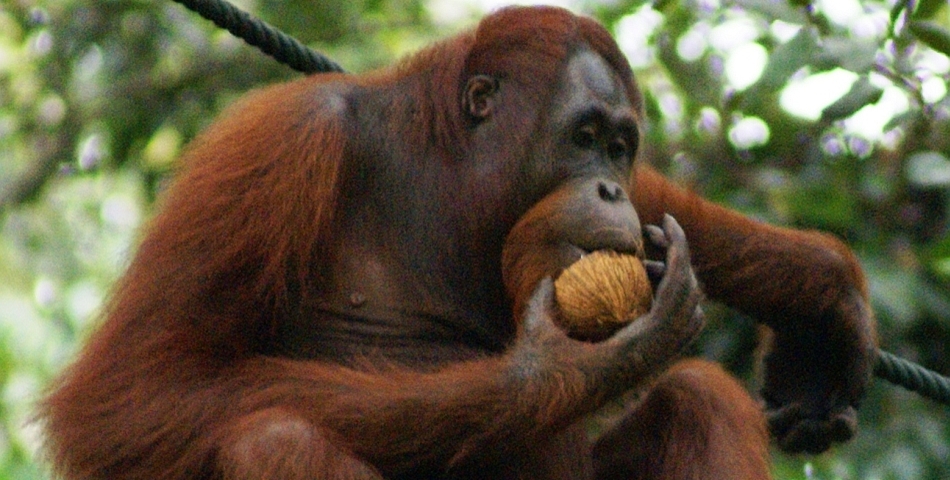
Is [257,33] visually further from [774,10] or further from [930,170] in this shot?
[930,170]

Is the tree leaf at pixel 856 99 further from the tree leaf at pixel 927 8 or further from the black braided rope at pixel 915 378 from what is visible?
the black braided rope at pixel 915 378

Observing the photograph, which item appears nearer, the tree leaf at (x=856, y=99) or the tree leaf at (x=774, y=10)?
the tree leaf at (x=856, y=99)

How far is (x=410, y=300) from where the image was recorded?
11.5 ft

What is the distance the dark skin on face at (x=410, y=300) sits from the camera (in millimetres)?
3076

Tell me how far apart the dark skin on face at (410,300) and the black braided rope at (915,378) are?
62cm

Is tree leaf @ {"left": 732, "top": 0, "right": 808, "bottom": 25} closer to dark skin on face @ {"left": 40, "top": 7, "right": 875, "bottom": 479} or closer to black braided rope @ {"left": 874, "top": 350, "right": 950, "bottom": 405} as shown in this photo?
dark skin on face @ {"left": 40, "top": 7, "right": 875, "bottom": 479}

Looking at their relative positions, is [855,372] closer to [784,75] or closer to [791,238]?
[791,238]

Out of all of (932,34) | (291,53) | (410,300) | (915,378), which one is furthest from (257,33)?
(915,378)

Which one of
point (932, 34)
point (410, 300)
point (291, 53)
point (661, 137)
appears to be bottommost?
point (661, 137)

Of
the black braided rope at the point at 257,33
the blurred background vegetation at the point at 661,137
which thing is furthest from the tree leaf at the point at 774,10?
the black braided rope at the point at 257,33

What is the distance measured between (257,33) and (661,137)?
9.23 feet

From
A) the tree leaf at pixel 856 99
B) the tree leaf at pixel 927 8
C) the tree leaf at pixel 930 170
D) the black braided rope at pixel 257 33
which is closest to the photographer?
the black braided rope at pixel 257 33

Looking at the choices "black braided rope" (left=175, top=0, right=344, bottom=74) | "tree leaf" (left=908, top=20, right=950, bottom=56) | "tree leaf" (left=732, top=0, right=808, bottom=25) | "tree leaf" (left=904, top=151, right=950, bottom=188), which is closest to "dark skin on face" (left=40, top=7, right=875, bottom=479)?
"black braided rope" (left=175, top=0, right=344, bottom=74)

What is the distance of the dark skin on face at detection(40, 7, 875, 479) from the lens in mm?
3076
